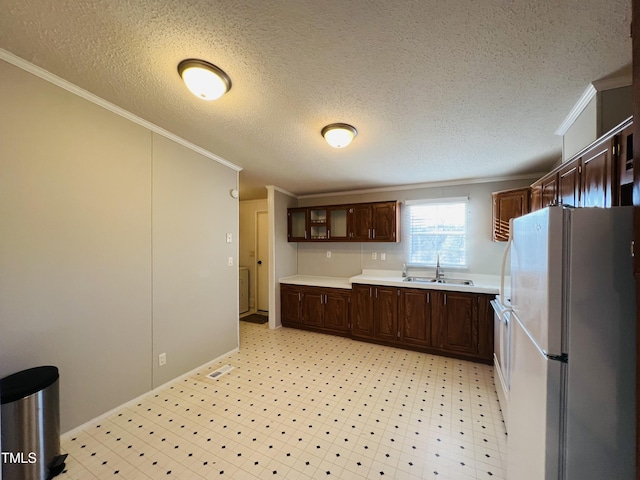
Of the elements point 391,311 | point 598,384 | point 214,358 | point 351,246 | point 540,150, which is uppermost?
point 540,150

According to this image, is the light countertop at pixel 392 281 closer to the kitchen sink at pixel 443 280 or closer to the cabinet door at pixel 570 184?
the kitchen sink at pixel 443 280

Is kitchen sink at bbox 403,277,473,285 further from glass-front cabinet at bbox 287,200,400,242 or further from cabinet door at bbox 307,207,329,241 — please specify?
cabinet door at bbox 307,207,329,241

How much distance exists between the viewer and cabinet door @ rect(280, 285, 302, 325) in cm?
415

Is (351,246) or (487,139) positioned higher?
(487,139)

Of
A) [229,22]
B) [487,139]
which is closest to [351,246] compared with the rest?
[487,139]

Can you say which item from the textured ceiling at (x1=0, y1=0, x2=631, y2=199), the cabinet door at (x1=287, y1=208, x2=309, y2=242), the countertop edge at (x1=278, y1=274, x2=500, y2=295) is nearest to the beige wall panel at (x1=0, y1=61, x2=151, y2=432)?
the textured ceiling at (x1=0, y1=0, x2=631, y2=199)

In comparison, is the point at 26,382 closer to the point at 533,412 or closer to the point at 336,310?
the point at 533,412

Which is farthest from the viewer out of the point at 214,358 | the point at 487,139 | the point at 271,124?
the point at 214,358

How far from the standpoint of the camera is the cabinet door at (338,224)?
422 centimetres

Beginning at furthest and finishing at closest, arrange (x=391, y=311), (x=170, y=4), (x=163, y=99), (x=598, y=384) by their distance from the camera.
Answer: (x=391, y=311), (x=163, y=99), (x=170, y=4), (x=598, y=384)

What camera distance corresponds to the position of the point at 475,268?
11.6 feet

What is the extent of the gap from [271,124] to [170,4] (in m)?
1.02

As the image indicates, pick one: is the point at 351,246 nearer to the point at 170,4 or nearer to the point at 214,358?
the point at 214,358

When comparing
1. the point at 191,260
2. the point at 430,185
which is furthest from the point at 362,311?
the point at 191,260
